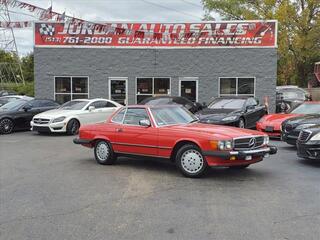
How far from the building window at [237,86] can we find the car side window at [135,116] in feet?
47.1

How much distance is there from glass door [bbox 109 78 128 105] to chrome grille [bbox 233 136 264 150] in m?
16.0

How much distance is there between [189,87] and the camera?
23609 millimetres

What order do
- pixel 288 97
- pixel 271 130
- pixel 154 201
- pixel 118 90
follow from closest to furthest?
pixel 154 201 < pixel 271 130 < pixel 118 90 < pixel 288 97

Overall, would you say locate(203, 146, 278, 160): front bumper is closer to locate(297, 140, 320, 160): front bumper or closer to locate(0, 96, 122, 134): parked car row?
locate(297, 140, 320, 160): front bumper

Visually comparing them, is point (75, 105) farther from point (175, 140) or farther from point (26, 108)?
point (175, 140)

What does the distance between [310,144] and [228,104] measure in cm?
722

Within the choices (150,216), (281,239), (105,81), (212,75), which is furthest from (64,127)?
(281,239)

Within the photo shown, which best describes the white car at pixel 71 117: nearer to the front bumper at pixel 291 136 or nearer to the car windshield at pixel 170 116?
the car windshield at pixel 170 116

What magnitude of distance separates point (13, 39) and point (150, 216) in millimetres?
53790

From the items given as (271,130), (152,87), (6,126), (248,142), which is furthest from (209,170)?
(152,87)

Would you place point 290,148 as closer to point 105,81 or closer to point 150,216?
point 150,216

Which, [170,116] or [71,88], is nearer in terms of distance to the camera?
[170,116]

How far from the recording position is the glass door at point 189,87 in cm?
2352

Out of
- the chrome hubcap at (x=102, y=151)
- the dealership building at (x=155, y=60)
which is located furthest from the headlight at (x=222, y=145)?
the dealership building at (x=155, y=60)
